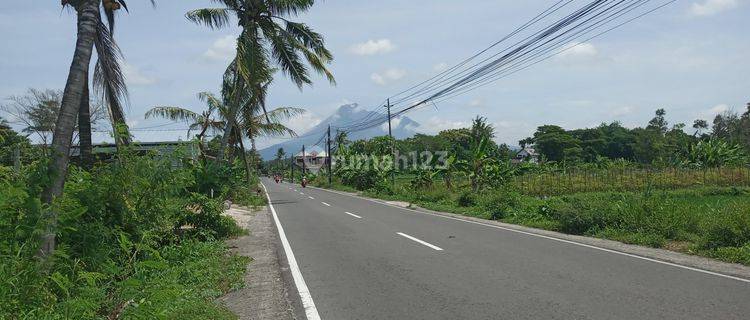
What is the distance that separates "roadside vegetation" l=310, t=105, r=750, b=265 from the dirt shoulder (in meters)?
7.67

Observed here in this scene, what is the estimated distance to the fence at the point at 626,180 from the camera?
1330 inches

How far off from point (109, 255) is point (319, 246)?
15.0 ft

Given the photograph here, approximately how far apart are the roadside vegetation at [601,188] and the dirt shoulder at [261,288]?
302 inches

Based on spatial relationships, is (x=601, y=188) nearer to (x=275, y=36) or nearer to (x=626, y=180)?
(x=626, y=180)

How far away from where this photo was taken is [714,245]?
9906 millimetres

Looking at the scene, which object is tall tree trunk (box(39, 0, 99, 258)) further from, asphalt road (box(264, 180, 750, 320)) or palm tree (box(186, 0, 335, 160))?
palm tree (box(186, 0, 335, 160))

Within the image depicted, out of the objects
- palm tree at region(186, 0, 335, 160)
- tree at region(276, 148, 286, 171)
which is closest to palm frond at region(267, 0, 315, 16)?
palm tree at region(186, 0, 335, 160)

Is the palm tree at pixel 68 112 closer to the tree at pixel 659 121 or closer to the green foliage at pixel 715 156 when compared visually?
the green foliage at pixel 715 156

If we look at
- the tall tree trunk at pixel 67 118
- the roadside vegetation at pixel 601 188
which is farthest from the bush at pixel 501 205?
the tall tree trunk at pixel 67 118

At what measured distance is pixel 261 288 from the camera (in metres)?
7.30

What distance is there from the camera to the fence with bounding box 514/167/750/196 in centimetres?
3378

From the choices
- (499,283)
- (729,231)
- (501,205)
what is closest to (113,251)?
(499,283)

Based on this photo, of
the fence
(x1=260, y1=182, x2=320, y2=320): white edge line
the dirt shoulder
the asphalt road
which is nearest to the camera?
the asphalt road

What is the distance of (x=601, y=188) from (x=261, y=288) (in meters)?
32.4
